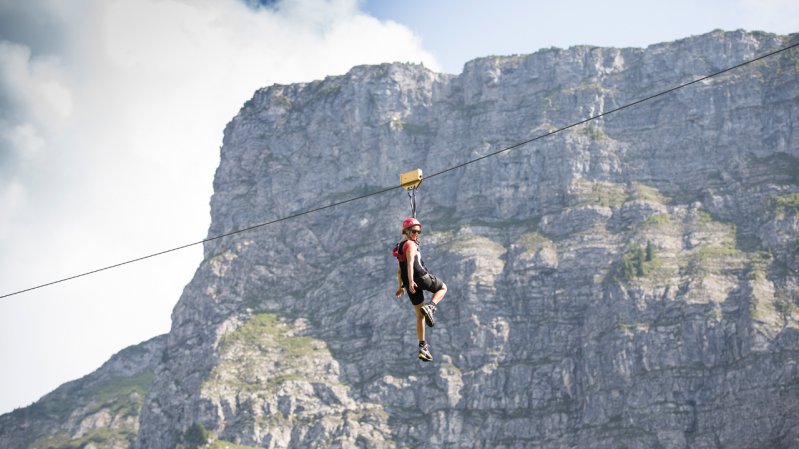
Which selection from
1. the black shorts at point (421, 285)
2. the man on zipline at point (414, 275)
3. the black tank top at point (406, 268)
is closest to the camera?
the man on zipline at point (414, 275)

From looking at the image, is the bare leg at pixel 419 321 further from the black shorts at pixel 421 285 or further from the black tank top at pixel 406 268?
the black tank top at pixel 406 268

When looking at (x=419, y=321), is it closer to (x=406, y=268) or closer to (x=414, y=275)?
(x=414, y=275)

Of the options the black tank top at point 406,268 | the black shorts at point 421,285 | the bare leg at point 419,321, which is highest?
the black tank top at point 406,268

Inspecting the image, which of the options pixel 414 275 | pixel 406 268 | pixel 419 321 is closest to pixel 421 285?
pixel 414 275

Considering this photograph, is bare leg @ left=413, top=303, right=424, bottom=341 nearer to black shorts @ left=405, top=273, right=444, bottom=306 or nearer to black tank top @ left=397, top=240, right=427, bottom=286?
black shorts @ left=405, top=273, right=444, bottom=306

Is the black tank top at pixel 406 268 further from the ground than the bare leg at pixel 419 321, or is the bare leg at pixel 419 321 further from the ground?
the black tank top at pixel 406 268

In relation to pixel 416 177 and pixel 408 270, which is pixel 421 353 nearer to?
pixel 408 270

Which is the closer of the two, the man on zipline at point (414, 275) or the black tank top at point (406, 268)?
the man on zipline at point (414, 275)

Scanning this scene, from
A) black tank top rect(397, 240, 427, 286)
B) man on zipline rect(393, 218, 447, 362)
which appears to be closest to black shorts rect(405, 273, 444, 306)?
man on zipline rect(393, 218, 447, 362)

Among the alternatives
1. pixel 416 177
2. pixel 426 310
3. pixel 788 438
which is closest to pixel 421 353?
pixel 426 310

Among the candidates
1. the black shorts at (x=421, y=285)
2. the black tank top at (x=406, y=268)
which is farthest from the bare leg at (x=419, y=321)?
the black tank top at (x=406, y=268)

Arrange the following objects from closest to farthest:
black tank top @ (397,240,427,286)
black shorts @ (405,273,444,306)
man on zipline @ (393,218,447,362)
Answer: man on zipline @ (393,218,447,362)
black tank top @ (397,240,427,286)
black shorts @ (405,273,444,306)

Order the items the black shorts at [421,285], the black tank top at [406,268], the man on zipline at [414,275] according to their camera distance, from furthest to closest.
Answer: the black shorts at [421,285]
the black tank top at [406,268]
the man on zipline at [414,275]

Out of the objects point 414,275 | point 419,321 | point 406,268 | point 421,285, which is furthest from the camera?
point 419,321
